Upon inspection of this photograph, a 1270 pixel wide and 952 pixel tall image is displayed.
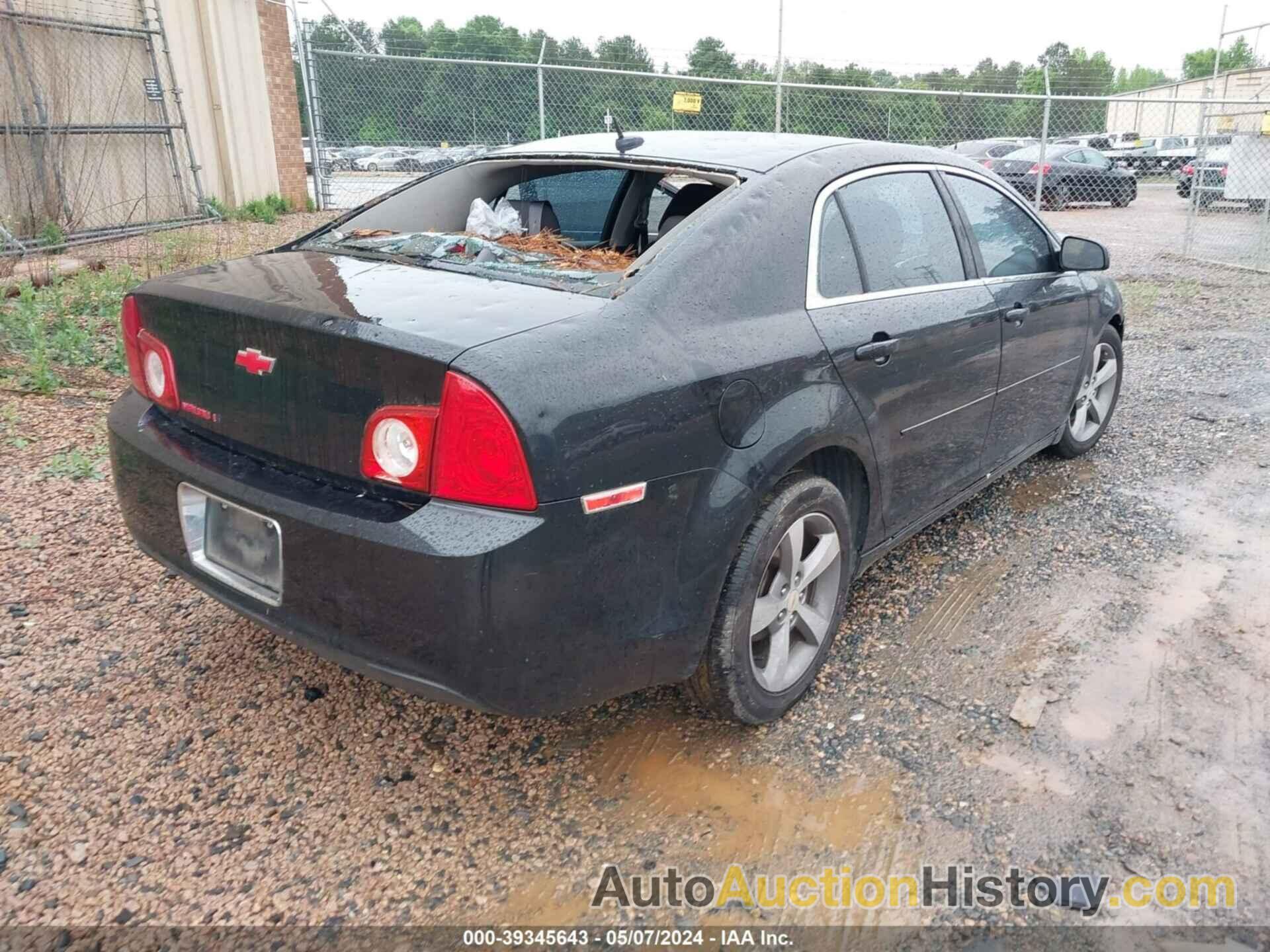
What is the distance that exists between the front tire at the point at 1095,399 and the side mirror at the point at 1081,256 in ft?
2.26

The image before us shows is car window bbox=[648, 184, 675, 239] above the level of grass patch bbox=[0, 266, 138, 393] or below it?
above

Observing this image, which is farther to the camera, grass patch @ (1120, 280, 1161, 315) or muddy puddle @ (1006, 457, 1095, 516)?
grass patch @ (1120, 280, 1161, 315)

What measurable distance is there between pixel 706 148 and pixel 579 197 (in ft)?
2.77

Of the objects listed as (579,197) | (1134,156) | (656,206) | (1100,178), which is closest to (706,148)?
(656,206)

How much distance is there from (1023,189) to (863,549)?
16315 mm

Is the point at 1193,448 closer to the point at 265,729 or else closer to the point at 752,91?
the point at 265,729

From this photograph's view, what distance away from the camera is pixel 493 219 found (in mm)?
3668

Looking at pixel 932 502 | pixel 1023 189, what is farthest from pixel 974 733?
pixel 1023 189

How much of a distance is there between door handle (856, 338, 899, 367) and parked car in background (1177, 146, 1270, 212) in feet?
34.3

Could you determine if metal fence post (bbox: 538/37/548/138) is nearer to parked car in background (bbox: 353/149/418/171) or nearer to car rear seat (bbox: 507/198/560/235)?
parked car in background (bbox: 353/149/418/171)

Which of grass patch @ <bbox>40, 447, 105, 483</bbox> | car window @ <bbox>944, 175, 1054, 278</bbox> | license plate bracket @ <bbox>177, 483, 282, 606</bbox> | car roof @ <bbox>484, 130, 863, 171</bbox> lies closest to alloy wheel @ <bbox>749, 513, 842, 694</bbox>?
car roof @ <bbox>484, 130, 863, 171</bbox>

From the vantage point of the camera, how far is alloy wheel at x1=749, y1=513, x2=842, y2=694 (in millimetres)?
2695

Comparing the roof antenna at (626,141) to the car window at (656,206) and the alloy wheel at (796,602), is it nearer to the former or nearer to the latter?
the car window at (656,206)

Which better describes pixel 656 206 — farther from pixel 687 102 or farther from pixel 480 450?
pixel 687 102
